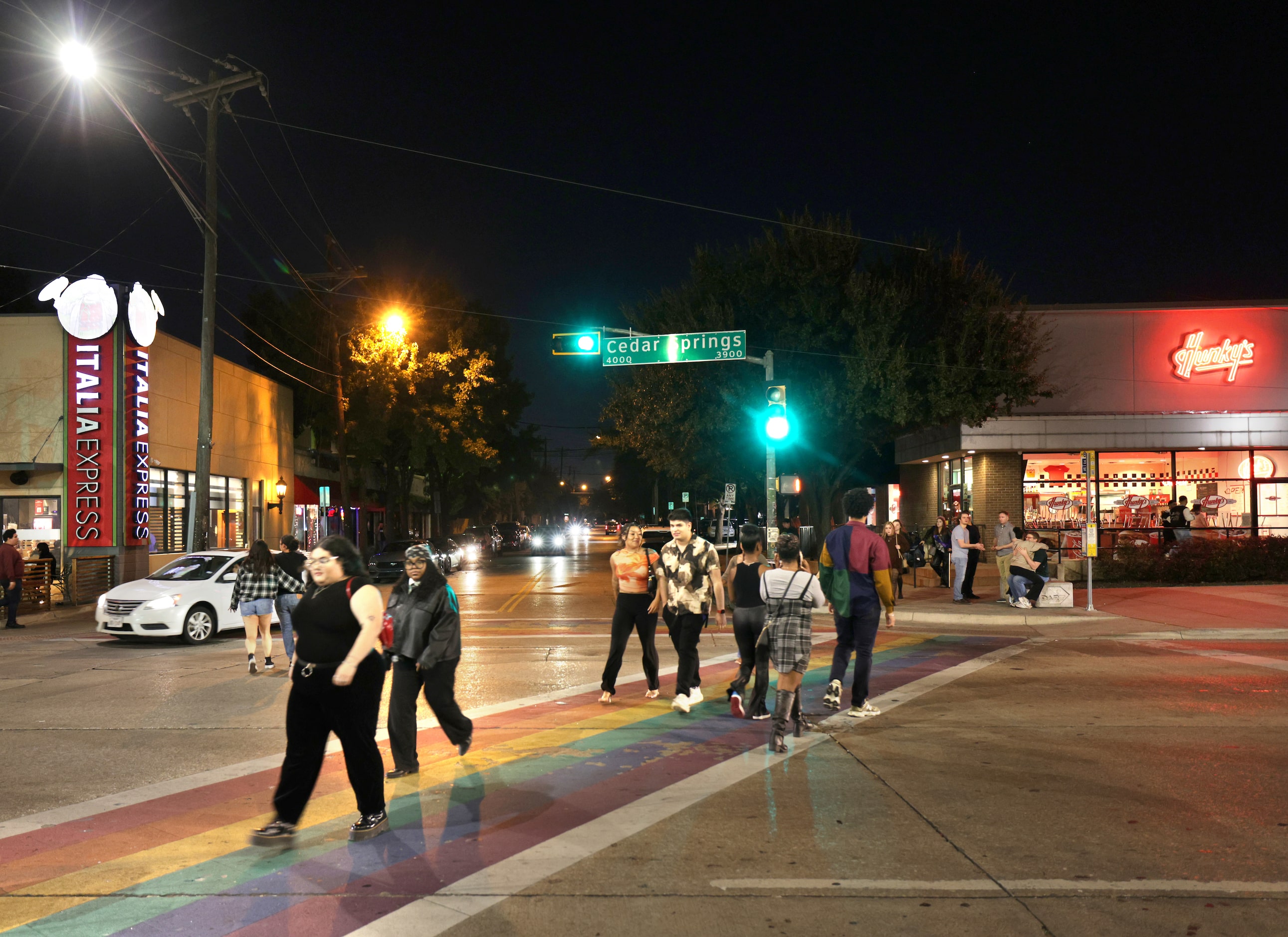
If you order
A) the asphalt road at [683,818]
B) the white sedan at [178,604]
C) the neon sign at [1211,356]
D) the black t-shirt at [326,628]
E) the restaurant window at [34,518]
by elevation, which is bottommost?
the asphalt road at [683,818]

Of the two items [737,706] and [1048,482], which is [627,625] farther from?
[1048,482]

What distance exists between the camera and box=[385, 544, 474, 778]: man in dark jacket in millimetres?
7375

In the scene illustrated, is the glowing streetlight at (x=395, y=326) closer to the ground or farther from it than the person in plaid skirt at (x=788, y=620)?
farther from it

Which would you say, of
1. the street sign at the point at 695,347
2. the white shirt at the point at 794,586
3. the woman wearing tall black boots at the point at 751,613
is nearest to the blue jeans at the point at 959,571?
the street sign at the point at 695,347

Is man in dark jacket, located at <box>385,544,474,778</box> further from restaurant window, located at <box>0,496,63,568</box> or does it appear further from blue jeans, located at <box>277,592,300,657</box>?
restaurant window, located at <box>0,496,63,568</box>

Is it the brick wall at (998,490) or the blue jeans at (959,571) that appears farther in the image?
the brick wall at (998,490)

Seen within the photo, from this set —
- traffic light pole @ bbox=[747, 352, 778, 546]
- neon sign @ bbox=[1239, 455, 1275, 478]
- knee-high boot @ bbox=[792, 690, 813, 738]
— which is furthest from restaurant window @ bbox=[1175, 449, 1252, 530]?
knee-high boot @ bbox=[792, 690, 813, 738]

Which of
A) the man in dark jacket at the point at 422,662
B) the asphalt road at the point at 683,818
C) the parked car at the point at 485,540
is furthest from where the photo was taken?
the parked car at the point at 485,540

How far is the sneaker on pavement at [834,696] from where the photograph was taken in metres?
9.48

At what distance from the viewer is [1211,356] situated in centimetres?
2825

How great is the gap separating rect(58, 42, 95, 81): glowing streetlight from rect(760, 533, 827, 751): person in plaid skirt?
15.3m

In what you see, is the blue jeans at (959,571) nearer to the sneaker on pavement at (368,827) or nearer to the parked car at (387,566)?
the parked car at (387,566)

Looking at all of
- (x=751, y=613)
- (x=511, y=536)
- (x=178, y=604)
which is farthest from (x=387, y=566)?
(x=511, y=536)

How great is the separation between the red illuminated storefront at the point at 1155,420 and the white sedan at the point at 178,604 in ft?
64.9
